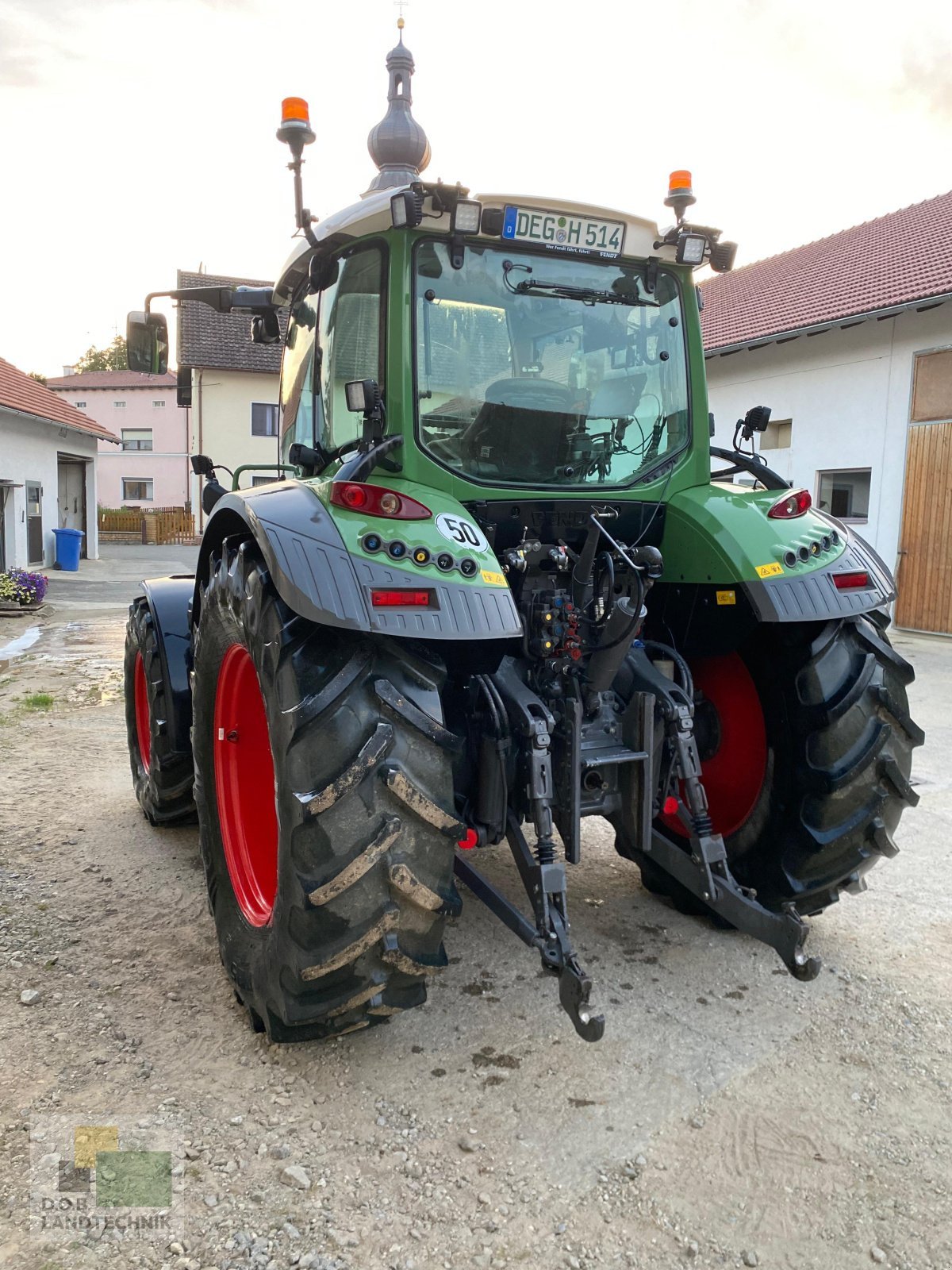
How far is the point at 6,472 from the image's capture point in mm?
16969

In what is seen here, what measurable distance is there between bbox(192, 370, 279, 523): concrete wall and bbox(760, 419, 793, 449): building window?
17.8 meters

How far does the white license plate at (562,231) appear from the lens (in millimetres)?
2799

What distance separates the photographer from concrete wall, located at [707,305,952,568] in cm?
1209

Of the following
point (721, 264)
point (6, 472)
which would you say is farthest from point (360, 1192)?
point (6, 472)

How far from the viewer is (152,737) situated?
14.1 feet

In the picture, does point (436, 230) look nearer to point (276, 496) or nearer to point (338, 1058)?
point (276, 496)

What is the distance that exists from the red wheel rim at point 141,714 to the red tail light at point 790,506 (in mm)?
3071

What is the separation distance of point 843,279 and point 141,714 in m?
13.5

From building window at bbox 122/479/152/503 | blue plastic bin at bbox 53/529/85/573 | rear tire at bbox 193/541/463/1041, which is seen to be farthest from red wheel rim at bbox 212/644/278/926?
building window at bbox 122/479/152/503

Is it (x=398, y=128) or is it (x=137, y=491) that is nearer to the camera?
(x=398, y=128)

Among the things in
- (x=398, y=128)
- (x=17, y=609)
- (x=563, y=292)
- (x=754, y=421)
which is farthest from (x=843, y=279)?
(x=563, y=292)

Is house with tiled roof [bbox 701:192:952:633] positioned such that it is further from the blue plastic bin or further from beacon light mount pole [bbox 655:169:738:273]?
the blue plastic bin

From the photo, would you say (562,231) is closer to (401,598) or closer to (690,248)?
(690,248)

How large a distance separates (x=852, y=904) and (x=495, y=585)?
233cm
